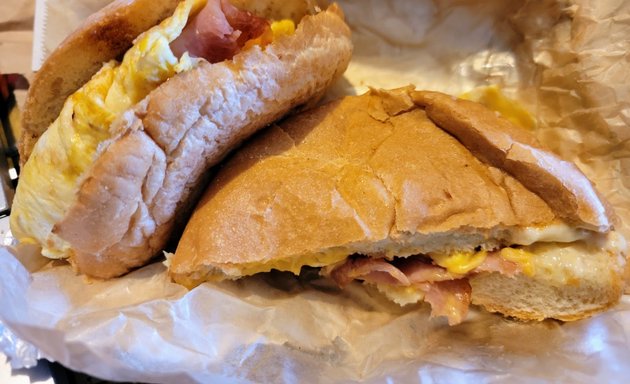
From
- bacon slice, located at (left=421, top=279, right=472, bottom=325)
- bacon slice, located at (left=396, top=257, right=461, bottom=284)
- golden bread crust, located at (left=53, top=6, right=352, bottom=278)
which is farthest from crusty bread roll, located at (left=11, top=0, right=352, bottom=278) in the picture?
bacon slice, located at (left=421, top=279, right=472, bottom=325)

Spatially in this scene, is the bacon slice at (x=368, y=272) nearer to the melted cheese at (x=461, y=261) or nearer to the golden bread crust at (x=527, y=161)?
the melted cheese at (x=461, y=261)

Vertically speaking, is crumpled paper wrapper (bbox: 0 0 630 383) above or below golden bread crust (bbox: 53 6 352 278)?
below

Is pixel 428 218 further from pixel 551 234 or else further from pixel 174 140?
pixel 174 140

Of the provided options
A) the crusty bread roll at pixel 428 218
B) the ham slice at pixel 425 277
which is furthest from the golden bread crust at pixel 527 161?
the ham slice at pixel 425 277

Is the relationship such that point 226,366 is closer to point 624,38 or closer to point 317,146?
point 317,146

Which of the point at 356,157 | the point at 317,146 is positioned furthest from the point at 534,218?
the point at 317,146

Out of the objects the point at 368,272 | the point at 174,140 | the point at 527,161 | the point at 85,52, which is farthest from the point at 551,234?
the point at 85,52

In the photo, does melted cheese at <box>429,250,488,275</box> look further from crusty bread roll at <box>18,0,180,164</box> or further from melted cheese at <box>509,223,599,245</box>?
crusty bread roll at <box>18,0,180,164</box>
